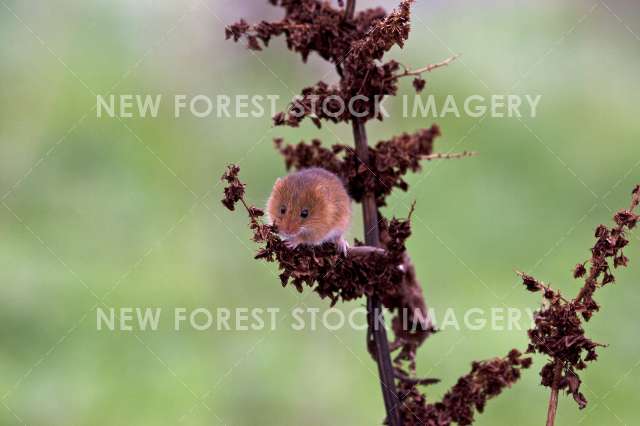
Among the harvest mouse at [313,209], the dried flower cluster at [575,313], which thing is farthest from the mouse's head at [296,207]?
the dried flower cluster at [575,313]

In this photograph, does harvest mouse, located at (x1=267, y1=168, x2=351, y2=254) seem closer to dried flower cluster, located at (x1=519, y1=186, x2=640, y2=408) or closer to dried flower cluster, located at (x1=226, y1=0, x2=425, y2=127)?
dried flower cluster, located at (x1=226, y1=0, x2=425, y2=127)

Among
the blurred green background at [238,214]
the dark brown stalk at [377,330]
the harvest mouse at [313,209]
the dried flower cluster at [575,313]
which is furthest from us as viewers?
the blurred green background at [238,214]

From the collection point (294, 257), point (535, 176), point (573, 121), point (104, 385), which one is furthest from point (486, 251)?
point (294, 257)

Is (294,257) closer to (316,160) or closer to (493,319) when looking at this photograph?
(316,160)

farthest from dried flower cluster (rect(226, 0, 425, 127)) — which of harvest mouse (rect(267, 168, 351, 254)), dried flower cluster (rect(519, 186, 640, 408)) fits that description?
dried flower cluster (rect(519, 186, 640, 408))

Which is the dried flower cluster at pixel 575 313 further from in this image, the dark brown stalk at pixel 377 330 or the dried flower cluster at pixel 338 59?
the dried flower cluster at pixel 338 59

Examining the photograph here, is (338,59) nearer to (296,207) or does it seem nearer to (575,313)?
(296,207)

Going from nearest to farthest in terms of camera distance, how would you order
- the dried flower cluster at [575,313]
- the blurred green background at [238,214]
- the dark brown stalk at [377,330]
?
the dried flower cluster at [575,313] < the dark brown stalk at [377,330] < the blurred green background at [238,214]
